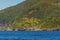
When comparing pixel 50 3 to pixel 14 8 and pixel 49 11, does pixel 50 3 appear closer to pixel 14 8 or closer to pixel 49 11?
pixel 49 11

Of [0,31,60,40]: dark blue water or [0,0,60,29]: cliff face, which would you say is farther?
[0,0,60,29]: cliff face

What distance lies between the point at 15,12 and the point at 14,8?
3.82 feet

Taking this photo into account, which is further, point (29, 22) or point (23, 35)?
point (23, 35)

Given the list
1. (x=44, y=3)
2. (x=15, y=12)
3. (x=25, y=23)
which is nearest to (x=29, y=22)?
(x=25, y=23)

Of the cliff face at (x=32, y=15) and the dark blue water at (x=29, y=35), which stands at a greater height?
the cliff face at (x=32, y=15)

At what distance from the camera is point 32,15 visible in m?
35.2

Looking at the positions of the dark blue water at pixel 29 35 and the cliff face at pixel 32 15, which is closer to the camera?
the dark blue water at pixel 29 35

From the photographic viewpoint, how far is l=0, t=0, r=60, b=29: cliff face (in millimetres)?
33081

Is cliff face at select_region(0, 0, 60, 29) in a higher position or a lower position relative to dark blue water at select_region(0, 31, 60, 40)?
higher

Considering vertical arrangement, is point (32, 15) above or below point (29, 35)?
above

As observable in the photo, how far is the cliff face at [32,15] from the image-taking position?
33.1 metres

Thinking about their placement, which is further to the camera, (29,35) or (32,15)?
(29,35)

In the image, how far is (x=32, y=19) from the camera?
1340 inches

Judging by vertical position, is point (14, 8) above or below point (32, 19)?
above
